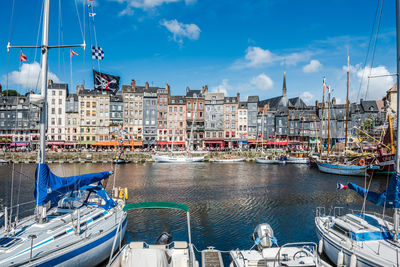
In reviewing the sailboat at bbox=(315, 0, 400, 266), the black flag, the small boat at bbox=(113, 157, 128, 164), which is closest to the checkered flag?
the black flag

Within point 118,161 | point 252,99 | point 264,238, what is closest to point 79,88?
point 118,161

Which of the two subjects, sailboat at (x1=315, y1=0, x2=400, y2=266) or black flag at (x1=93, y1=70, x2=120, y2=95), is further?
black flag at (x1=93, y1=70, x2=120, y2=95)

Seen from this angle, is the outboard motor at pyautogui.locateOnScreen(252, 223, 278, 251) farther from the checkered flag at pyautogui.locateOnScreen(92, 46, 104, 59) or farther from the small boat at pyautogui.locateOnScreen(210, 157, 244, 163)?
the small boat at pyautogui.locateOnScreen(210, 157, 244, 163)

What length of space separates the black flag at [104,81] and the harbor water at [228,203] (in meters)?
7.00

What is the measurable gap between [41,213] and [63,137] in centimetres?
7795

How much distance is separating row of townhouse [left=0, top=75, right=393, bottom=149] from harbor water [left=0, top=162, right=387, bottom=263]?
143ft

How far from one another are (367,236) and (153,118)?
7732 cm

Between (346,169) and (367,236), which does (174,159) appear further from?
(367,236)

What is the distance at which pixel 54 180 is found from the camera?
13.5 m

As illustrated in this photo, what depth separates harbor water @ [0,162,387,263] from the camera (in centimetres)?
1827

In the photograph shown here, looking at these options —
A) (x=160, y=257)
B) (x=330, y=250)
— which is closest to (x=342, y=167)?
(x=330, y=250)

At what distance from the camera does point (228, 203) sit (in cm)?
2644

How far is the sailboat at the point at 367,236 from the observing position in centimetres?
1155

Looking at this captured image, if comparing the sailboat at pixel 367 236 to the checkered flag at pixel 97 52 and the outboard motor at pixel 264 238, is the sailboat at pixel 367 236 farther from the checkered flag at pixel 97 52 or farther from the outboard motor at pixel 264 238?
the checkered flag at pixel 97 52
